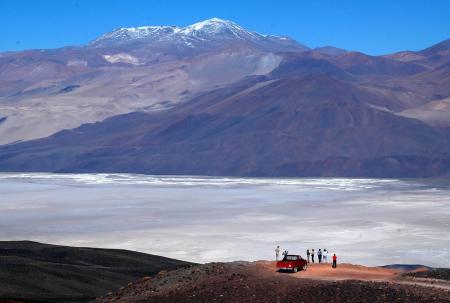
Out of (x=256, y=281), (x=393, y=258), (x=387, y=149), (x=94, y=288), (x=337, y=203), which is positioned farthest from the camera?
(x=387, y=149)

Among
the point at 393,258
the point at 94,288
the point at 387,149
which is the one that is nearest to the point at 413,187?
the point at 387,149

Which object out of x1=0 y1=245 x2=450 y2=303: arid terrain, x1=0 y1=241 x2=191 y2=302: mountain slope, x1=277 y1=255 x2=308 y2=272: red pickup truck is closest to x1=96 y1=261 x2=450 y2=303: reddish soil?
x1=0 y1=245 x2=450 y2=303: arid terrain

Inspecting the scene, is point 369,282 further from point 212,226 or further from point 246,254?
point 212,226

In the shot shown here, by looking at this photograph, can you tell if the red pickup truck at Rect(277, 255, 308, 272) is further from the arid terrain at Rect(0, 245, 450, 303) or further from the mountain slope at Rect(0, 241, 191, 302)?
the mountain slope at Rect(0, 241, 191, 302)

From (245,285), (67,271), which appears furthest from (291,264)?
(67,271)

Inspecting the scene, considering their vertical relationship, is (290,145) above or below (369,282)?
Answer: above

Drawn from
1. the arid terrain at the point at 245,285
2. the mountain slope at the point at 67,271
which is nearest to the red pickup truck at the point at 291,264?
the arid terrain at the point at 245,285
